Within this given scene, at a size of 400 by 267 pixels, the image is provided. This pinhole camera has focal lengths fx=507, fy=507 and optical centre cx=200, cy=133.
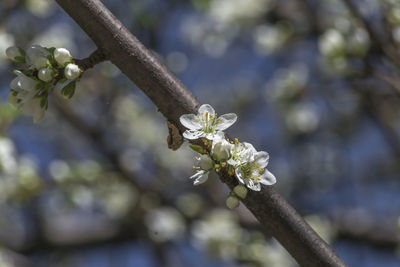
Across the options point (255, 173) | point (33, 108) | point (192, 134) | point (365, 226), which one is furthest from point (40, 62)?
point (365, 226)

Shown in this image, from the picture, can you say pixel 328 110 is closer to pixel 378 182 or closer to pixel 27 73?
pixel 378 182

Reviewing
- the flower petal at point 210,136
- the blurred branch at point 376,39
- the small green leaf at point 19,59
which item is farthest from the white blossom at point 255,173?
the blurred branch at point 376,39

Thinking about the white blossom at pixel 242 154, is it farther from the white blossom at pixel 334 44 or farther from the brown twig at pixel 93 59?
the white blossom at pixel 334 44

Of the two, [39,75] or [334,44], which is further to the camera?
[334,44]

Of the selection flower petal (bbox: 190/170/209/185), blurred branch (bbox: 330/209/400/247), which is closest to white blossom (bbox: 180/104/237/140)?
flower petal (bbox: 190/170/209/185)

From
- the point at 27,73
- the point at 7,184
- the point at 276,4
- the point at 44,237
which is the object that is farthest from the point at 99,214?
the point at 27,73

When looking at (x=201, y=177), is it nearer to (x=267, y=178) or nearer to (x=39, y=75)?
(x=267, y=178)
